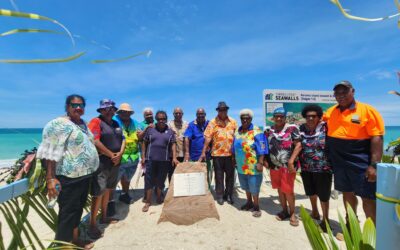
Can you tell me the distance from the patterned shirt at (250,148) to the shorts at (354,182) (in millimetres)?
1265

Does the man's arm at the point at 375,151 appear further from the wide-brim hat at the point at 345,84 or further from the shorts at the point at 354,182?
the wide-brim hat at the point at 345,84

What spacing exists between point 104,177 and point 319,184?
337 cm

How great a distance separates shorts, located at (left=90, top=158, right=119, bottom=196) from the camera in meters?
3.43

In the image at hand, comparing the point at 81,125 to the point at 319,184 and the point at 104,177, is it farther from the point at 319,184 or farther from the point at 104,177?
the point at 319,184

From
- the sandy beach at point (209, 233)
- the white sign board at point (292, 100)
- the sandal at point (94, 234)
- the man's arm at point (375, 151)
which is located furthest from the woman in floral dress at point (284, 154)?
the sandal at point (94, 234)

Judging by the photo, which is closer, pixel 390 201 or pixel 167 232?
pixel 390 201

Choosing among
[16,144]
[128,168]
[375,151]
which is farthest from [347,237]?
[16,144]

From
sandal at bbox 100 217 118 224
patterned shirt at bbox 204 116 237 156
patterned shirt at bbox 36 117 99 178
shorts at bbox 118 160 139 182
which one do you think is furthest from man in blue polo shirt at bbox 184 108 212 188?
patterned shirt at bbox 36 117 99 178

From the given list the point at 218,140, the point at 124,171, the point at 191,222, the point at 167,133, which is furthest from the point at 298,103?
the point at 124,171

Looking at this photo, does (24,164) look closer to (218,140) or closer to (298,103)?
(218,140)

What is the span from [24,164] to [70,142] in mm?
752

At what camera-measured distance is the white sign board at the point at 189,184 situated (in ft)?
14.1

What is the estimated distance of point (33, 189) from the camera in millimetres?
1946

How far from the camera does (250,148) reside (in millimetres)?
4332
